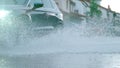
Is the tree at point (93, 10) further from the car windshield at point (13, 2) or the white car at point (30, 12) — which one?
the car windshield at point (13, 2)

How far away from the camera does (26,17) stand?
1107 cm

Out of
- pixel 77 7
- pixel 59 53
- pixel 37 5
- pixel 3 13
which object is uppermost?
pixel 37 5

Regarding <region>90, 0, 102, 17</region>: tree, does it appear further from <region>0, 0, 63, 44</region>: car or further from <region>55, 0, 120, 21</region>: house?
<region>0, 0, 63, 44</region>: car

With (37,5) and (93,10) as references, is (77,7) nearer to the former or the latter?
(93,10)

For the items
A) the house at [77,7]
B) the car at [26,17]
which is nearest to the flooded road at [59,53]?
the car at [26,17]

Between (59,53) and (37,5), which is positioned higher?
(37,5)

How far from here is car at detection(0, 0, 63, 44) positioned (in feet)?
35.1

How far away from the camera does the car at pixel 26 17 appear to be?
10.7 metres

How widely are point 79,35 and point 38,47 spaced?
317cm

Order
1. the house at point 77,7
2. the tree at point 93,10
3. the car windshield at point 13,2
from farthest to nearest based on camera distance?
the tree at point 93,10 < the house at point 77,7 < the car windshield at point 13,2

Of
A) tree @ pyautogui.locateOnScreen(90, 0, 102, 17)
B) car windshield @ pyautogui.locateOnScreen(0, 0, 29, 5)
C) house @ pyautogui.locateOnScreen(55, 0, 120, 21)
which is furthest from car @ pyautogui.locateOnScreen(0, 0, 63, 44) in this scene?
tree @ pyautogui.locateOnScreen(90, 0, 102, 17)

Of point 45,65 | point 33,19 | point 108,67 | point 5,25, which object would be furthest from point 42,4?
point 108,67

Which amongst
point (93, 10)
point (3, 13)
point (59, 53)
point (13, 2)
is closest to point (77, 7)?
point (93, 10)

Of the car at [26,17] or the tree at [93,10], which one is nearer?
the car at [26,17]
